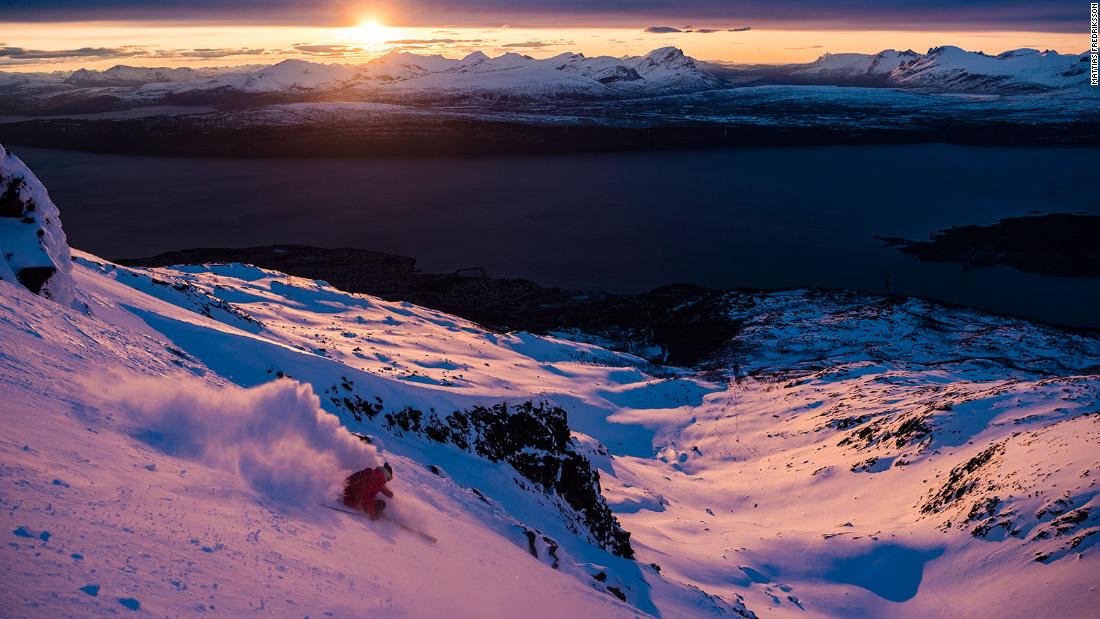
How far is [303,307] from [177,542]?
2907cm

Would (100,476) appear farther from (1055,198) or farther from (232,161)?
(232,161)

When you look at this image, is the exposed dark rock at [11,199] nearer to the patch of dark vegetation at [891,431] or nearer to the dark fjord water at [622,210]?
the patch of dark vegetation at [891,431]

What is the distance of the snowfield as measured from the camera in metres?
5.59

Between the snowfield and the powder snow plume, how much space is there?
0.13ft

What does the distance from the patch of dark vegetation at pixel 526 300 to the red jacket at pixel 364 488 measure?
116 feet

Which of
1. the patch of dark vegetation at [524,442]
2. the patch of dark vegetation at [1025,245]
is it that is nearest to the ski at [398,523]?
the patch of dark vegetation at [524,442]

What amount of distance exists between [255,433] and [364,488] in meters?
1.59

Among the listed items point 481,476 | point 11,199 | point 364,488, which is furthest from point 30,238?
point 481,476

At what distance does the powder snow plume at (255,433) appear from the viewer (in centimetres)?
734

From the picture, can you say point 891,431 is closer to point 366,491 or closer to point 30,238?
point 366,491

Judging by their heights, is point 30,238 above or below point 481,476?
above

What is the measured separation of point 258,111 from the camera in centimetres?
18925

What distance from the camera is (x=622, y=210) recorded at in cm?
9181

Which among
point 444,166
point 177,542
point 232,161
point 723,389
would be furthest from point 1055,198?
point 232,161
